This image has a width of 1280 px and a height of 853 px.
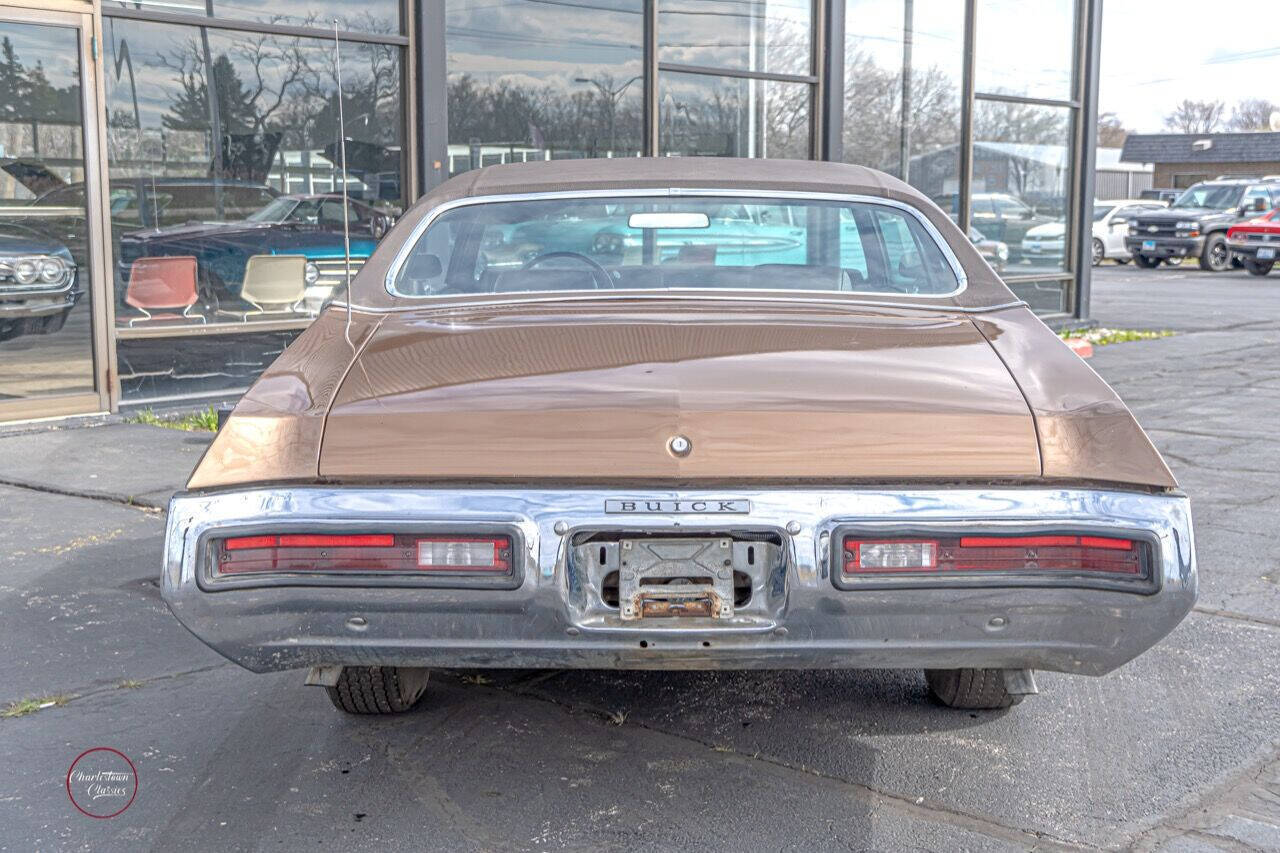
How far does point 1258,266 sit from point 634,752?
89.9 feet

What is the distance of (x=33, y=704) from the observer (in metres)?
3.93

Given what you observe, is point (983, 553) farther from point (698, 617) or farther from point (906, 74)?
point (906, 74)

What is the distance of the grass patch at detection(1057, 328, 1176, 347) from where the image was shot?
47.9 feet

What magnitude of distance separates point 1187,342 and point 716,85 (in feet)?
20.3

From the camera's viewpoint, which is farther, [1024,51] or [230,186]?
[1024,51]

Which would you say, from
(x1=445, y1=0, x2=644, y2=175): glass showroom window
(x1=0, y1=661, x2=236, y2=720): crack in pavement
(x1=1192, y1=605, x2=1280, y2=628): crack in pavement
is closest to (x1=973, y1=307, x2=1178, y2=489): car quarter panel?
(x1=1192, y1=605, x2=1280, y2=628): crack in pavement

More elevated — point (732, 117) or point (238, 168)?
point (732, 117)

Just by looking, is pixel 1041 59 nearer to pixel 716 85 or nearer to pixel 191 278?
pixel 716 85

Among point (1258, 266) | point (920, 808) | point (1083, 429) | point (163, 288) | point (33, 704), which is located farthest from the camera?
point (1258, 266)

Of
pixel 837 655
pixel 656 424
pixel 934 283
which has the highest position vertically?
pixel 934 283

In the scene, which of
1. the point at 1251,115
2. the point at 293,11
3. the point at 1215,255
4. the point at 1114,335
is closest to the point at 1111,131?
the point at 1251,115

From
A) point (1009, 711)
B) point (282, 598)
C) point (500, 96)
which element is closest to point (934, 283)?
point (1009, 711)

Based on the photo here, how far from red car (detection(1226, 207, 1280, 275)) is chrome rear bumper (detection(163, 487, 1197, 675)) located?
88.6 ft

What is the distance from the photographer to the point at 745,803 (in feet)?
10.7
